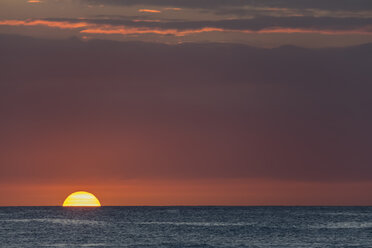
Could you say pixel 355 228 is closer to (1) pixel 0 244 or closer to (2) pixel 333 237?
(2) pixel 333 237

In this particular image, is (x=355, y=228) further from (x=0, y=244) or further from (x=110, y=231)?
(x=0, y=244)

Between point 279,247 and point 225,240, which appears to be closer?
point 279,247

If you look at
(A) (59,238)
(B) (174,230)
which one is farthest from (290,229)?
(A) (59,238)

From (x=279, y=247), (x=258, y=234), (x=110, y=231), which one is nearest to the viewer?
(x=279, y=247)

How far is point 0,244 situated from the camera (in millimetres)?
97250

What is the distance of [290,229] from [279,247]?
37.0 m

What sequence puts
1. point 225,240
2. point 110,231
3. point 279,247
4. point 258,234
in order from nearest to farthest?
point 279,247 < point 225,240 < point 258,234 < point 110,231

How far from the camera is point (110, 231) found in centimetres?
12812

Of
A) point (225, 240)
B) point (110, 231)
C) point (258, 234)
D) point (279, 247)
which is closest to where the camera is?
point (279, 247)

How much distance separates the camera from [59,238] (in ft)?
363

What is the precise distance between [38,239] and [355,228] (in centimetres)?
5535

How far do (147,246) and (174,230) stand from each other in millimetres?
33848

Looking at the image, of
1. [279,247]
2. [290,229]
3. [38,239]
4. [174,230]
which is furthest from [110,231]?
[279,247]

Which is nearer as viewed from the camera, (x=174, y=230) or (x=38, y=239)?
(x=38, y=239)
